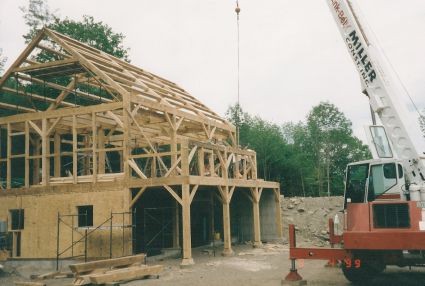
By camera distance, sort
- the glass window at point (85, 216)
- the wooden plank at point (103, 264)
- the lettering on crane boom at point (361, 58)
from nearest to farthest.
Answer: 1. the lettering on crane boom at point (361, 58)
2. the wooden plank at point (103, 264)
3. the glass window at point (85, 216)

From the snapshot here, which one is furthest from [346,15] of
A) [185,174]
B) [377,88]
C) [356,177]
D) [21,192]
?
[21,192]

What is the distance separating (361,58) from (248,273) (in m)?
7.06

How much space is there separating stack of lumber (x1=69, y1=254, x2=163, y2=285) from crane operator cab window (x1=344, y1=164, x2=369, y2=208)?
6311mm

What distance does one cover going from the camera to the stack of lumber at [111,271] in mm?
11992

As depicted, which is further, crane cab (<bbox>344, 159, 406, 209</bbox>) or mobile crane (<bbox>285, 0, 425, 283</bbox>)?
crane cab (<bbox>344, 159, 406, 209</bbox>)

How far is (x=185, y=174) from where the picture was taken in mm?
15609

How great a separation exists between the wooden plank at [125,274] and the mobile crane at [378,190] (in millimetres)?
4699

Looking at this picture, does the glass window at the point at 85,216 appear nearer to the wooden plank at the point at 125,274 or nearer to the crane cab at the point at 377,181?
the wooden plank at the point at 125,274

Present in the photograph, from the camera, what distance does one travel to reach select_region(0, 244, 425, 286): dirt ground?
449 inches

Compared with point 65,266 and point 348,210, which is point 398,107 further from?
point 65,266

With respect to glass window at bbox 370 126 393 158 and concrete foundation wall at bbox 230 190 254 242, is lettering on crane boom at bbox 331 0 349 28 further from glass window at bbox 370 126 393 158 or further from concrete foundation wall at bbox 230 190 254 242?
concrete foundation wall at bbox 230 190 254 242

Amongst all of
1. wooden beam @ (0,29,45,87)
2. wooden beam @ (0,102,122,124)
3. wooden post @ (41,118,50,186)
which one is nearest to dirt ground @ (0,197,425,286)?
wooden post @ (41,118,50,186)

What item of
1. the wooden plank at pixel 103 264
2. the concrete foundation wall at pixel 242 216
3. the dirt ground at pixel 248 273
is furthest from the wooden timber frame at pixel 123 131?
the wooden plank at pixel 103 264

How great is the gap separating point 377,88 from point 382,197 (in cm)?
231
